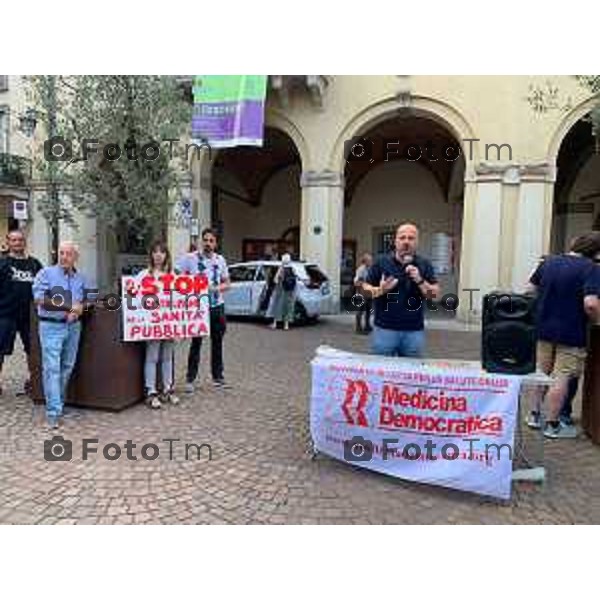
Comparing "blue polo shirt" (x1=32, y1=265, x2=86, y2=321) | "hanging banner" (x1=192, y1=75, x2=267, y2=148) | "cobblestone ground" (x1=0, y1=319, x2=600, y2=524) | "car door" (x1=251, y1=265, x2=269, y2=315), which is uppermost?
"hanging banner" (x1=192, y1=75, x2=267, y2=148)

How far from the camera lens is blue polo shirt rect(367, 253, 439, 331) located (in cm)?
489

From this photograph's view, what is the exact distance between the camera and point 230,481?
4.21 m

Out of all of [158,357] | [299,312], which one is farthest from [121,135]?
[158,357]

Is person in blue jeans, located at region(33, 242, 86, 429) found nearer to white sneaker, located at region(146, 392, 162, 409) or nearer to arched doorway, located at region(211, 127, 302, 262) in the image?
white sneaker, located at region(146, 392, 162, 409)

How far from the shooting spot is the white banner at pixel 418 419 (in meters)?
3.95

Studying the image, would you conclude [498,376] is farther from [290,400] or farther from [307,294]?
[307,294]

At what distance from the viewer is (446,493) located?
4.11 m

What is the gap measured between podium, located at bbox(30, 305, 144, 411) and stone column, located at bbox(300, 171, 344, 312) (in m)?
9.71

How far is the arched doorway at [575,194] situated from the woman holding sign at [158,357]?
14574 millimetres

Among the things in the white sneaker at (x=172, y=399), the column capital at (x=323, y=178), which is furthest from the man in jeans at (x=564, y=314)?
the column capital at (x=323, y=178)

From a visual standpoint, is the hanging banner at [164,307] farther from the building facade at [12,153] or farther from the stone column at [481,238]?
the building facade at [12,153]

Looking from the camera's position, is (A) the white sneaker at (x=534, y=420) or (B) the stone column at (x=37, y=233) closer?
(A) the white sneaker at (x=534, y=420)

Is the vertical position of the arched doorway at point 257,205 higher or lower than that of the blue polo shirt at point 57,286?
higher

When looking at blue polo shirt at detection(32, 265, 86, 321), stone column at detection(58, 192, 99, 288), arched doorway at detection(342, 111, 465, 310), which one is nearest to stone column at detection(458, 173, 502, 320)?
arched doorway at detection(342, 111, 465, 310)
